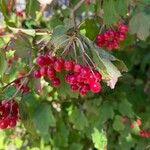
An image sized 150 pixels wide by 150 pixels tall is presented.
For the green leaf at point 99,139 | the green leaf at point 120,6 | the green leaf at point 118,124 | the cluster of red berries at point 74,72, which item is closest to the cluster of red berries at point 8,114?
the cluster of red berries at point 74,72

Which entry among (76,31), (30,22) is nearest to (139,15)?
(30,22)

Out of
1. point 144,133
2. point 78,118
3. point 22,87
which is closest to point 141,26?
point 78,118

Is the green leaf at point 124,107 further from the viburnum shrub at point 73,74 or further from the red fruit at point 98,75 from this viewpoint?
the red fruit at point 98,75

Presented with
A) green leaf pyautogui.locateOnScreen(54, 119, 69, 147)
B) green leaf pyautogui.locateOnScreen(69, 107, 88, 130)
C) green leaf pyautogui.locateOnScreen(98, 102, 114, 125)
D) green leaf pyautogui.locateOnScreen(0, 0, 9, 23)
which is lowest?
green leaf pyautogui.locateOnScreen(54, 119, 69, 147)

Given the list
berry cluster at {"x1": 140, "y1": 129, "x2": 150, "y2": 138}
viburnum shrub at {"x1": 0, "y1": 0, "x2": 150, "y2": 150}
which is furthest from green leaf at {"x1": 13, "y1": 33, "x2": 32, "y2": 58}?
berry cluster at {"x1": 140, "y1": 129, "x2": 150, "y2": 138}

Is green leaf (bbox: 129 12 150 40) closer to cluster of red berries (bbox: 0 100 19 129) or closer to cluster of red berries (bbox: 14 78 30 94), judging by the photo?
cluster of red berries (bbox: 14 78 30 94)

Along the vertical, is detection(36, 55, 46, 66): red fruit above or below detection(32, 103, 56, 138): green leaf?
above
